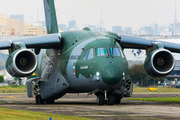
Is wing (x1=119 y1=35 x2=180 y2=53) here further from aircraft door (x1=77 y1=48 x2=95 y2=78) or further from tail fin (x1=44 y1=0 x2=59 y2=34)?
tail fin (x1=44 y1=0 x2=59 y2=34)

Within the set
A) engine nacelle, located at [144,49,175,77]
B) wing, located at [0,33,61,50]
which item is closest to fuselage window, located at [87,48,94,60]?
wing, located at [0,33,61,50]

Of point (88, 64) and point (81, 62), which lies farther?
point (81, 62)

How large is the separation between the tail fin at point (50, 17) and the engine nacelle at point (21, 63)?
5006mm

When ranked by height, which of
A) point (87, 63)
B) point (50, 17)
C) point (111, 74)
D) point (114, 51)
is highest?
point (50, 17)

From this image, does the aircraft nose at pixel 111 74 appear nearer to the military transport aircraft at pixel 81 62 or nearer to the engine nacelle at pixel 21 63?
the military transport aircraft at pixel 81 62

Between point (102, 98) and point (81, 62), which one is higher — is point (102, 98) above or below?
below

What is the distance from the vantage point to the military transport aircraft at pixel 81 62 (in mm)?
20562

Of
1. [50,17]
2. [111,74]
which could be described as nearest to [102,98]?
[111,74]

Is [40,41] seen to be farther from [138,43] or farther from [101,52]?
[138,43]

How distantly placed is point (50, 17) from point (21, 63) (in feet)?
20.7

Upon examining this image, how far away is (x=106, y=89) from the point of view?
2062 cm

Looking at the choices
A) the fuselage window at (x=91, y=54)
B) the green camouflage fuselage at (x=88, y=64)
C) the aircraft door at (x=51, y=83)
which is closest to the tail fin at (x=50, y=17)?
the green camouflage fuselage at (x=88, y=64)

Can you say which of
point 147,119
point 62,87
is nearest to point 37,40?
point 62,87

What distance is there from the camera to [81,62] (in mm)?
21422
